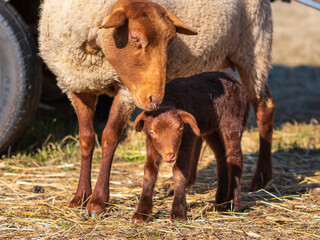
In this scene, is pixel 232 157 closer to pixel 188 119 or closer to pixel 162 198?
pixel 162 198

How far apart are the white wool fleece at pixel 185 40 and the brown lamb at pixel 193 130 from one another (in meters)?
0.35

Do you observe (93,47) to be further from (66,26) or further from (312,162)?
(312,162)

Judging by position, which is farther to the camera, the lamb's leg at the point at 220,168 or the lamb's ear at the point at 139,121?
the lamb's leg at the point at 220,168

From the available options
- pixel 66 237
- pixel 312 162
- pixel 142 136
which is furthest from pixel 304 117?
pixel 66 237

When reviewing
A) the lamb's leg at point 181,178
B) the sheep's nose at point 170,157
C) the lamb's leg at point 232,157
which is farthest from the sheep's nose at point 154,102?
the lamb's leg at point 232,157

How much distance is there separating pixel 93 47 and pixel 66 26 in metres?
0.26

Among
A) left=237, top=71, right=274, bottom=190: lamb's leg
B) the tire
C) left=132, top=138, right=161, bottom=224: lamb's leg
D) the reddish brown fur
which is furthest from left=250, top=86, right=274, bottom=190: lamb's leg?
the tire

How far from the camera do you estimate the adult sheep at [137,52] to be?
2.98 meters

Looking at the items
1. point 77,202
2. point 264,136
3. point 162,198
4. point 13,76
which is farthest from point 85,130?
point 264,136

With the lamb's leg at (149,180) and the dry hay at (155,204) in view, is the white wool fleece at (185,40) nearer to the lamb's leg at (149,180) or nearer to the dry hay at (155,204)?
the lamb's leg at (149,180)

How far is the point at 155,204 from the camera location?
370cm

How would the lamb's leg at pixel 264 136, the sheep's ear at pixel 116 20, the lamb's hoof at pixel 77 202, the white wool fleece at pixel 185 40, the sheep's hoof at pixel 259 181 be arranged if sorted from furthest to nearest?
1. the lamb's leg at pixel 264 136
2. the sheep's hoof at pixel 259 181
3. the lamb's hoof at pixel 77 202
4. the white wool fleece at pixel 185 40
5. the sheep's ear at pixel 116 20

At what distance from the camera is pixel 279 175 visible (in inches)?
192

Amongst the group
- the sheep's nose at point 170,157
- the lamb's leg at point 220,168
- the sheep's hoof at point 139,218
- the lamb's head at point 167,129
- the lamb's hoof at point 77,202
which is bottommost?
the lamb's hoof at point 77,202
